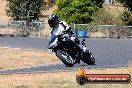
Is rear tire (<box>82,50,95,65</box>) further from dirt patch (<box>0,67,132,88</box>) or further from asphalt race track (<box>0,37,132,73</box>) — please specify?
dirt patch (<box>0,67,132,88</box>)

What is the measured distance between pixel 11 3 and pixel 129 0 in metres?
16.8

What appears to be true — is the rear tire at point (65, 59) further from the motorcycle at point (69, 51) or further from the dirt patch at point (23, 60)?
the dirt patch at point (23, 60)

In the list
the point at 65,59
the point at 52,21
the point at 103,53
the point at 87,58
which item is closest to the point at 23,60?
the point at 103,53

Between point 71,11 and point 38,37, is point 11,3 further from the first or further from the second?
point 71,11

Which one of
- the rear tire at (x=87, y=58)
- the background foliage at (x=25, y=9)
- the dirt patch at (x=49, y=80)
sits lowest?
the background foliage at (x=25, y=9)

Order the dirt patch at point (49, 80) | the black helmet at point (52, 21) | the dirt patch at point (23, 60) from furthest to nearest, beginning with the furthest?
the dirt patch at point (23, 60)
the dirt patch at point (49, 80)
the black helmet at point (52, 21)

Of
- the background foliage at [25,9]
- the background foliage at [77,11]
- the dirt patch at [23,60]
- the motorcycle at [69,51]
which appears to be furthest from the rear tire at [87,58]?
the background foliage at [25,9]

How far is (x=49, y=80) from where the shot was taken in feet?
67.7

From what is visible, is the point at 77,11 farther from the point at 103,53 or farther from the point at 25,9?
the point at 103,53

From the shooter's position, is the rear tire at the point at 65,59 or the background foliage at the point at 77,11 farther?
the background foliage at the point at 77,11

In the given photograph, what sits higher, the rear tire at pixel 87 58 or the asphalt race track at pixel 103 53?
the rear tire at pixel 87 58

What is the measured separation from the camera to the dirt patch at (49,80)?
60.1 feet

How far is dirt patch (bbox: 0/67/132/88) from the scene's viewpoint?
18.3 meters

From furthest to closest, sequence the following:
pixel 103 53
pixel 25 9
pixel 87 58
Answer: pixel 25 9
pixel 103 53
pixel 87 58
